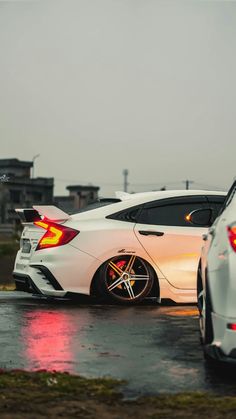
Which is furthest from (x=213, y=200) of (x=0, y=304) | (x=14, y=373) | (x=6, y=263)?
(x=6, y=263)

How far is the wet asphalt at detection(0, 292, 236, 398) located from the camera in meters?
5.38

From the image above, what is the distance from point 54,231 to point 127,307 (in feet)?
4.40

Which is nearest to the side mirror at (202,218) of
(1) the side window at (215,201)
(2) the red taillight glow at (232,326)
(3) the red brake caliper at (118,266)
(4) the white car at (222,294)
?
(1) the side window at (215,201)

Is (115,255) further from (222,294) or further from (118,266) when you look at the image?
(222,294)

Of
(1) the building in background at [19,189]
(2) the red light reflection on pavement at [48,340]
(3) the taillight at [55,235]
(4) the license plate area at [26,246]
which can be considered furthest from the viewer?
(1) the building in background at [19,189]

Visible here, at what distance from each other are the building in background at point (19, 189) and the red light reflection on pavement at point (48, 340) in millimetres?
75480

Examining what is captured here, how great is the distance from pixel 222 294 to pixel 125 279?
14.6 feet

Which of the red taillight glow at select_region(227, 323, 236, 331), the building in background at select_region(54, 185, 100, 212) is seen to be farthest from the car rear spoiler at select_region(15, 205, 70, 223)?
the building in background at select_region(54, 185, 100, 212)

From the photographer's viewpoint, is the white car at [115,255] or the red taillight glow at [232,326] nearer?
the red taillight glow at [232,326]

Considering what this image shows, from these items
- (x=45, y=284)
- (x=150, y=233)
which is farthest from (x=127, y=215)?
(x=45, y=284)

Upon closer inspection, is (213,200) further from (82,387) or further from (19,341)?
(82,387)

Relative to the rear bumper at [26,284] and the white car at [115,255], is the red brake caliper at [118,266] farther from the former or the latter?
the rear bumper at [26,284]

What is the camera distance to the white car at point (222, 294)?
5.19 metres

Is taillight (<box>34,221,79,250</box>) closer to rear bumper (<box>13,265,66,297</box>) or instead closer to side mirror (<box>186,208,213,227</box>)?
rear bumper (<box>13,265,66,297</box>)
